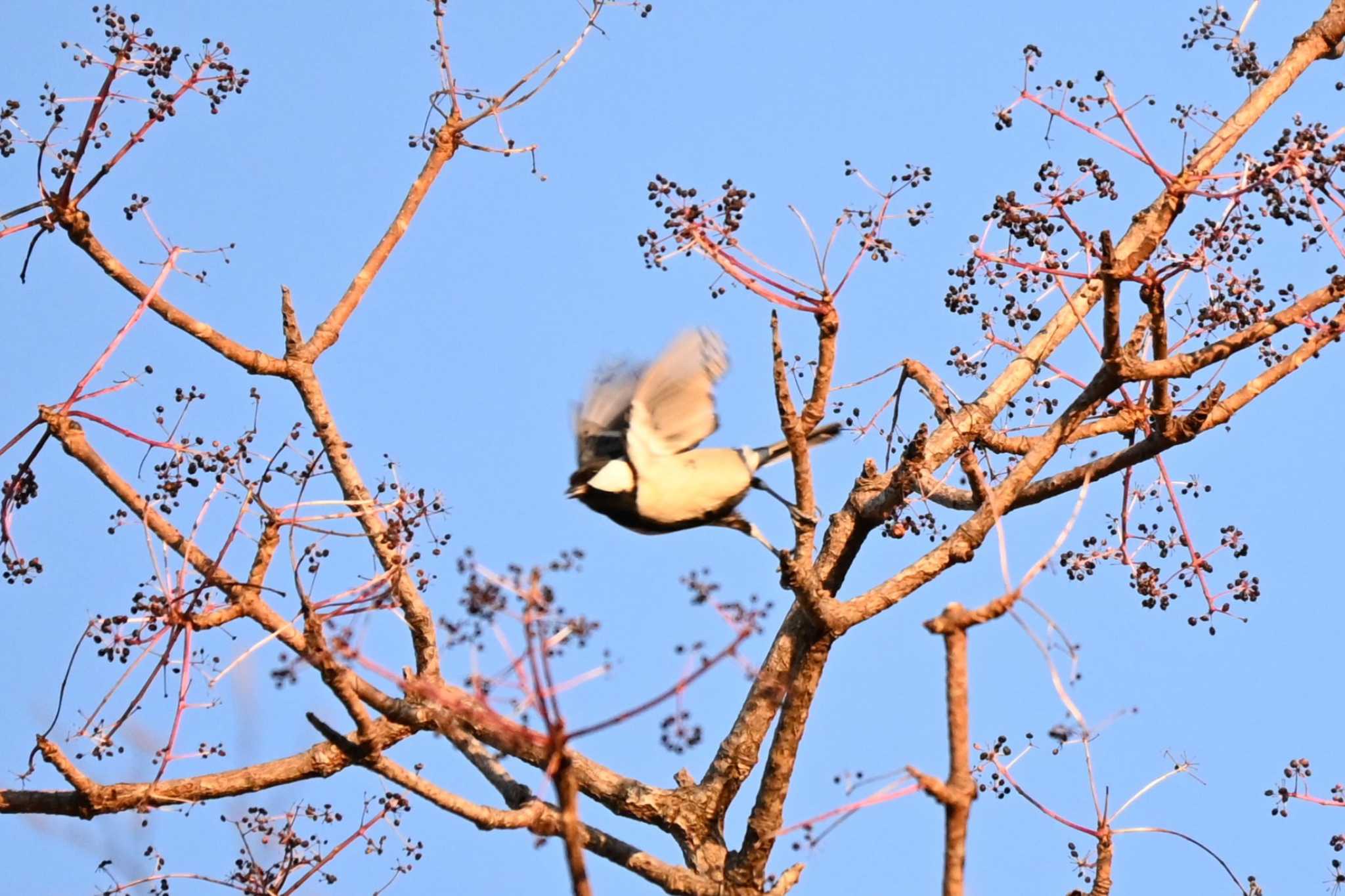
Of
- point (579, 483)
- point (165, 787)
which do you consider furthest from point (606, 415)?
point (165, 787)

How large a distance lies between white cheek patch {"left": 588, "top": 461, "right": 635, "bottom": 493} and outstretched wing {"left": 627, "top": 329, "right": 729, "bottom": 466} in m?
0.09

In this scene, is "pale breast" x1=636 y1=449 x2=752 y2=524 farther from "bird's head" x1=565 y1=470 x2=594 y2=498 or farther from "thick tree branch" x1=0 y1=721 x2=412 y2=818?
"thick tree branch" x1=0 y1=721 x2=412 y2=818

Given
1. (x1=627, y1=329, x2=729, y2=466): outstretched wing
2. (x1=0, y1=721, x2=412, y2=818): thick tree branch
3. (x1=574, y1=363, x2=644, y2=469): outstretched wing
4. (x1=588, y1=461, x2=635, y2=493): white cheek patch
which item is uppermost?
(x1=574, y1=363, x2=644, y2=469): outstretched wing

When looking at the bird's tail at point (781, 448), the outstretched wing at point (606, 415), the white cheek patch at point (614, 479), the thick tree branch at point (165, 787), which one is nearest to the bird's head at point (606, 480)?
the white cheek patch at point (614, 479)

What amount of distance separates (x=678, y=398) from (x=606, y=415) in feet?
1.50

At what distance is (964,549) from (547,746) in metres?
2.59

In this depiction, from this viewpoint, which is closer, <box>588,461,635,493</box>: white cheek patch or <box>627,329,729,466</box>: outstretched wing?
<box>588,461,635,493</box>: white cheek patch

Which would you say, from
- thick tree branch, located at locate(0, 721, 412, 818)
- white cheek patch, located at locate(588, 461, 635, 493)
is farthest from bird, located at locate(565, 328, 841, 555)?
thick tree branch, located at locate(0, 721, 412, 818)

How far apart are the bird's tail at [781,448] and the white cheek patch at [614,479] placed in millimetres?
707

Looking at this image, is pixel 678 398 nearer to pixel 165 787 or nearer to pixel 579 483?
pixel 579 483

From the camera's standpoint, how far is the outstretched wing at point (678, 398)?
6684mm

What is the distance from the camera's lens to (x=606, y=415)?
23.3 ft

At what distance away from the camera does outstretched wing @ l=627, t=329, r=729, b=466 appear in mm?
6684

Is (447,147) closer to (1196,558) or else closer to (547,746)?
(1196,558)
